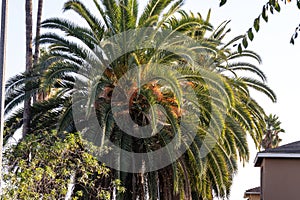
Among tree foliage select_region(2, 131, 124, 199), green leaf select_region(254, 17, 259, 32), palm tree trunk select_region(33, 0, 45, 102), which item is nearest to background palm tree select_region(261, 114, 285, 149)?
palm tree trunk select_region(33, 0, 45, 102)

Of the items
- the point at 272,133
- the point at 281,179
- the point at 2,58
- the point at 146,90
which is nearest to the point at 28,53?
the point at 146,90

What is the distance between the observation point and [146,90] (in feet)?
70.9

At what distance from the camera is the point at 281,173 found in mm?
20250

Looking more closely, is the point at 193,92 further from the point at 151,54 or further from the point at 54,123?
the point at 54,123

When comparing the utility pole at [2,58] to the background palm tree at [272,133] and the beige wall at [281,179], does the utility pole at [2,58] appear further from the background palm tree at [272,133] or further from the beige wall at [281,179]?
the background palm tree at [272,133]

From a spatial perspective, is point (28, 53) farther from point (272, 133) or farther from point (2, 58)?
point (272, 133)

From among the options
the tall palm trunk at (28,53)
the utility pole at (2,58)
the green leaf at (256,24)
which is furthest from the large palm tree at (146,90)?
the green leaf at (256,24)

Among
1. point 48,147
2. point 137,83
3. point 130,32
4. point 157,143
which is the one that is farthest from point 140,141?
point 48,147

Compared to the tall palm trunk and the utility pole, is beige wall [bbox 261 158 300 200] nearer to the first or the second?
the tall palm trunk

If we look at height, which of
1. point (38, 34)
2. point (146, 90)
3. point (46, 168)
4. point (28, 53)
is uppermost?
point (38, 34)

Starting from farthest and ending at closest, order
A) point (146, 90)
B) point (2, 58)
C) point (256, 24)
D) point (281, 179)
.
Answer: point (146, 90) < point (281, 179) < point (2, 58) < point (256, 24)

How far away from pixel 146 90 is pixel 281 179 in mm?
5025

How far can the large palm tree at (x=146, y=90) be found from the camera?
2130 cm

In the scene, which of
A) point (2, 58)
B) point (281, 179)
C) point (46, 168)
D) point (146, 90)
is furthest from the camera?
point (146, 90)
